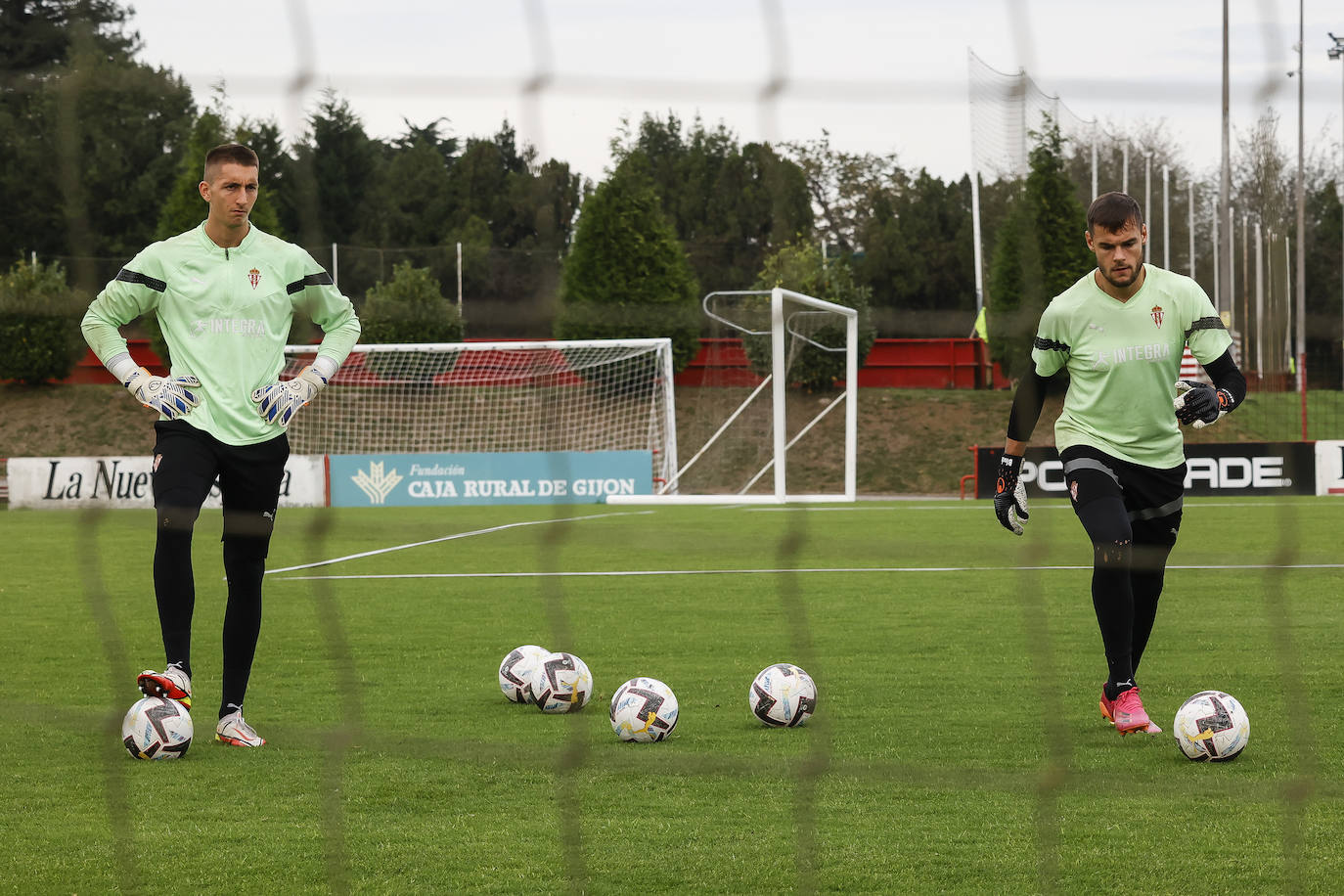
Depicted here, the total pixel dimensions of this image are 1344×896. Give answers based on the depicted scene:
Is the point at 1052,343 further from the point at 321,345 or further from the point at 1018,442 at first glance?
the point at 321,345

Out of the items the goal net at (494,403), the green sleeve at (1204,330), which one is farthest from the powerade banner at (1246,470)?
the green sleeve at (1204,330)

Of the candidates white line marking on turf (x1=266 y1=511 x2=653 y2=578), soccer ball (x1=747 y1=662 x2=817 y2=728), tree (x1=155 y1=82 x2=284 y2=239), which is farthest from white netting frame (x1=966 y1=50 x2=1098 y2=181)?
tree (x1=155 y1=82 x2=284 y2=239)

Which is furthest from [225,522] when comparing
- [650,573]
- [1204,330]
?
[650,573]

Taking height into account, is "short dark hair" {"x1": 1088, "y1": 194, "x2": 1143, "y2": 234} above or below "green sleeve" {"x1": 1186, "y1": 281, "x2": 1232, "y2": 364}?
above

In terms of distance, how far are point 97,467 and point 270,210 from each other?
20.3ft

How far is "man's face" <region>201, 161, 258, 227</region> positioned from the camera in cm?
435

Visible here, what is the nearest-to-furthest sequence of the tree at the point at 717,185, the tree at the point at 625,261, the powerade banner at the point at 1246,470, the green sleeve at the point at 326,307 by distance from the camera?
the green sleeve at the point at 326,307
the tree at the point at 717,185
the tree at the point at 625,261
the powerade banner at the point at 1246,470

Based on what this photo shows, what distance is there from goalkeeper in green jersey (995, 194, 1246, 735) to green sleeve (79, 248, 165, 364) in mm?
2734

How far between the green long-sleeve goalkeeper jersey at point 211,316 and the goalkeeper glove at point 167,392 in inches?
1.1

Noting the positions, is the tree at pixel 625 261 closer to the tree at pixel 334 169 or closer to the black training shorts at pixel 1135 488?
the tree at pixel 334 169

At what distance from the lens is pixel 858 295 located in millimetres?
19625

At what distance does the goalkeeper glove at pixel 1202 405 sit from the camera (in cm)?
448

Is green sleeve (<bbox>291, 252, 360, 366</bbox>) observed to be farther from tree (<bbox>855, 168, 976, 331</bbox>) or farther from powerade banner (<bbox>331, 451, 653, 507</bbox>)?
powerade banner (<bbox>331, 451, 653, 507</bbox>)

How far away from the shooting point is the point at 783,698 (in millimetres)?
4617
